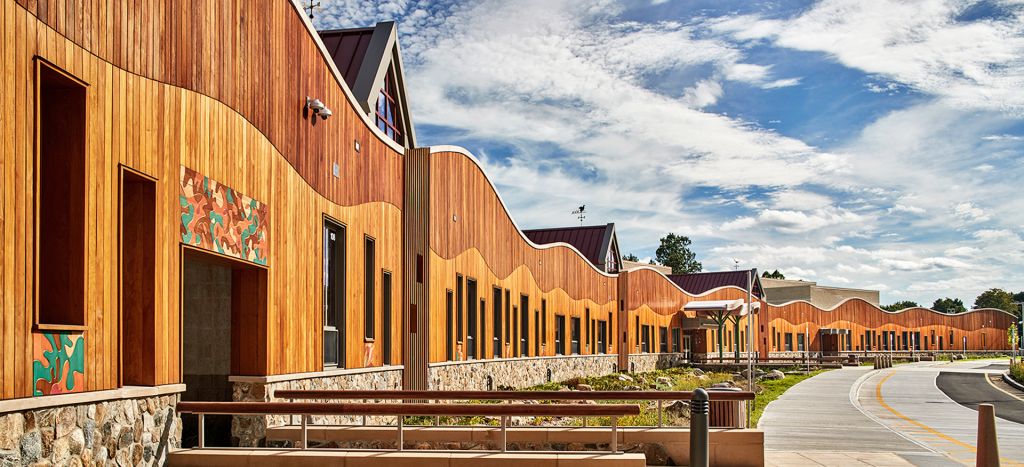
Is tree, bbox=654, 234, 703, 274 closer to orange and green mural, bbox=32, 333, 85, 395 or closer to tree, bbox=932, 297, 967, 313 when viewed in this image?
tree, bbox=932, 297, 967, 313

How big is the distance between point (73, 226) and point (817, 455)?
1104 cm

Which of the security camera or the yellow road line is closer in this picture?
the security camera

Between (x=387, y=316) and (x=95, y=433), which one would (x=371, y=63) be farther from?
(x=95, y=433)

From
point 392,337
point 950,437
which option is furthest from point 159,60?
point 950,437

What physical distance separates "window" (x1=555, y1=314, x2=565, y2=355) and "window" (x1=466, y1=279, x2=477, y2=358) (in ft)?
36.8

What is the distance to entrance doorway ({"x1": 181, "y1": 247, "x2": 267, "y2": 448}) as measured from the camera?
543 inches

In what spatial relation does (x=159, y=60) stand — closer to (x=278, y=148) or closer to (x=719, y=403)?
(x=278, y=148)

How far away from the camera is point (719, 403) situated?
1441 cm

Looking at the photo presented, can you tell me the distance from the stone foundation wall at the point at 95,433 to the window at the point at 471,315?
591 inches

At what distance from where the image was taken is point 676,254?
145250 millimetres

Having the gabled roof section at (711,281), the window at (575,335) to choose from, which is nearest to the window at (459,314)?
the window at (575,335)

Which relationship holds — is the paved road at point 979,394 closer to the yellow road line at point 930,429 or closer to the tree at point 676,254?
the yellow road line at point 930,429

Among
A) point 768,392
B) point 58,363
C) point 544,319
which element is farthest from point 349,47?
point 58,363

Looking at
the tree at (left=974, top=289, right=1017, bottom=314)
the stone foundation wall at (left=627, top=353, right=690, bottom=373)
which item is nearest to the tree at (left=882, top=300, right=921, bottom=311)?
the tree at (left=974, top=289, right=1017, bottom=314)
